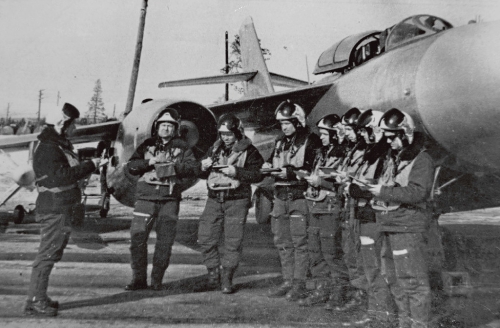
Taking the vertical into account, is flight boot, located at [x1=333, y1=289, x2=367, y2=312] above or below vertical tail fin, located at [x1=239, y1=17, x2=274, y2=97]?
below

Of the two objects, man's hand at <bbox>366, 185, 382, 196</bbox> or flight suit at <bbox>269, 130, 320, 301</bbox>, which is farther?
flight suit at <bbox>269, 130, 320, 301</bbox>

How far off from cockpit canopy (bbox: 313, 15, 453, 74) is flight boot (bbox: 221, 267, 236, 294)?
139 inches

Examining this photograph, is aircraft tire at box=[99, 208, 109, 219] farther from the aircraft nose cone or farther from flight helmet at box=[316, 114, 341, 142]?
the aircraft nose cone

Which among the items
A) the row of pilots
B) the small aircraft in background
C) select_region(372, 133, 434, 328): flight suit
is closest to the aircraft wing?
the small aircraft in background

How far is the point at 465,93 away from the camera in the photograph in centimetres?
406

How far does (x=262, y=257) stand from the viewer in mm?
7160

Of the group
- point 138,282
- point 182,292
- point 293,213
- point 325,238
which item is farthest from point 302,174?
point 138,282

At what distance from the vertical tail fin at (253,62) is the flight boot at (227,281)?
8.19 metres

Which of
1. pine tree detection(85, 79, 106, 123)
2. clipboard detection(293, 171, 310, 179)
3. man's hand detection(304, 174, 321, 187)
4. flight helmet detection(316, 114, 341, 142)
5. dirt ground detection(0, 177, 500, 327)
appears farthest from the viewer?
pine tree detection(85, 79, 106, 123)

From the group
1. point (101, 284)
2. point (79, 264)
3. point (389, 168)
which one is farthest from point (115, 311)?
point (389, 168)

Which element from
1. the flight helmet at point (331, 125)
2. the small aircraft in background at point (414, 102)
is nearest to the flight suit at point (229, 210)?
the flight helmet at point (331, 125)

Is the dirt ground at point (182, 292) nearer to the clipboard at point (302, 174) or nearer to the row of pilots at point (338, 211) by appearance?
the row of pilots at point (338, 211)

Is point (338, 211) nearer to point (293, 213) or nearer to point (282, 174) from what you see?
point (293, 213)

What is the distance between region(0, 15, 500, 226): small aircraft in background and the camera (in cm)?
406
